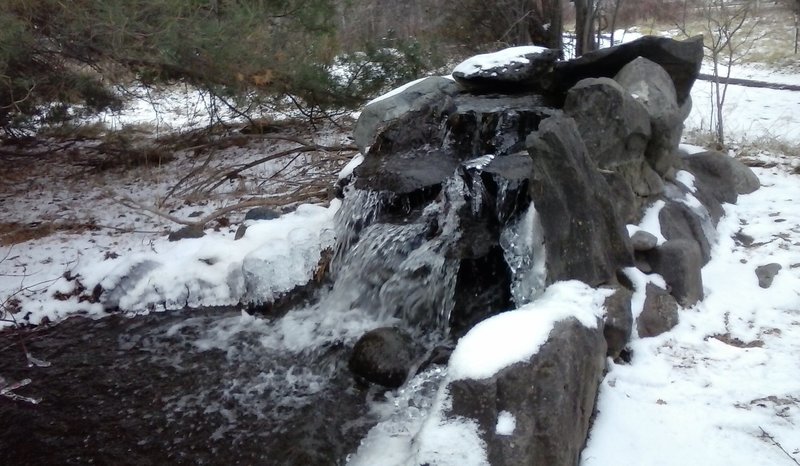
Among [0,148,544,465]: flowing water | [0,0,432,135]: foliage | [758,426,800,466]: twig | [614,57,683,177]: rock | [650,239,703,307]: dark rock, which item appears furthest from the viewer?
[0,0,432,135]: foliage

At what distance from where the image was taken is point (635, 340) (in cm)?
333

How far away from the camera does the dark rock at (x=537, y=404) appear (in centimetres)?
232

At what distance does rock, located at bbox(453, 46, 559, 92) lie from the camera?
4.92 meters

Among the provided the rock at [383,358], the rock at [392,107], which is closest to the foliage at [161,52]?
the rock at [392,107]

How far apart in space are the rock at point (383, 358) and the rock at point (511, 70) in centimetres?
234

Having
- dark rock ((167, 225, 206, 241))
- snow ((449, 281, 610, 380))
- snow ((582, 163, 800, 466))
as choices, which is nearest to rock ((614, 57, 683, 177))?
snow ((582, 163, 800, 466))

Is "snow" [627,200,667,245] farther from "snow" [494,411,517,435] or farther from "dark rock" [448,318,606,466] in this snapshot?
"snow" [494,411,517,435]

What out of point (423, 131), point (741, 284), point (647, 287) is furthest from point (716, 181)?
point (423, 131)

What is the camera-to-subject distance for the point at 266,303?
14.6 ft

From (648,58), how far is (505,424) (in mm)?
3373

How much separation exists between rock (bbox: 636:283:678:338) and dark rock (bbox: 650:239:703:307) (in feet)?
0.39

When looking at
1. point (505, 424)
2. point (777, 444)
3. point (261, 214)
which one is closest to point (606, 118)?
point (777, 444)

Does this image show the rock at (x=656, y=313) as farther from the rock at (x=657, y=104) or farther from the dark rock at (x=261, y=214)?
the dark rock at (x=261, y=214)

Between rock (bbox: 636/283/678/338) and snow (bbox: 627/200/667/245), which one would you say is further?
snow (bbox: 627/200/667/245)
